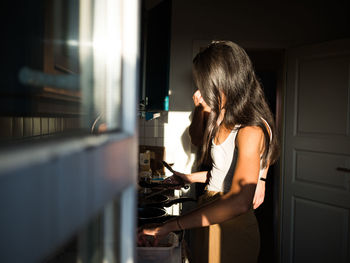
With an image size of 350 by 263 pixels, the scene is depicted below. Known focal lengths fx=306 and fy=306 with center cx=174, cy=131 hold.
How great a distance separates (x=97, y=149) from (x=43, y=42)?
29 cm

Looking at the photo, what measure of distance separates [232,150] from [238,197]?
25cm

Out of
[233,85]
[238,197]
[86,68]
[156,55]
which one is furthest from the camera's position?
[156,55]

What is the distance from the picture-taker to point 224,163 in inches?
52.8

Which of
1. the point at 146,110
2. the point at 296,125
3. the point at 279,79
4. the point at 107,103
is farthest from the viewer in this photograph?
the point at 279,79

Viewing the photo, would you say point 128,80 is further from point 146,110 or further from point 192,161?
point 192,161

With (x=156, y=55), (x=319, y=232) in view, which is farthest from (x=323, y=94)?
(x=156, y=55)

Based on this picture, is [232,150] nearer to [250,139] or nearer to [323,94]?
[250,139]

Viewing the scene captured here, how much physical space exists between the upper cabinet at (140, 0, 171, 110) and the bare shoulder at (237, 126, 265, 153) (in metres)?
1.01

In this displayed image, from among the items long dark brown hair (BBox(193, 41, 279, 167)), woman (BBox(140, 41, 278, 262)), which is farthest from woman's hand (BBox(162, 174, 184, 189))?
long dark brown hair (BBox(193, 41, 279, 167))

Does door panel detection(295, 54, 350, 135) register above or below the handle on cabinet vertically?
above

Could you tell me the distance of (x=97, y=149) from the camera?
0.28 m

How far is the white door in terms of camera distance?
8.91 feet

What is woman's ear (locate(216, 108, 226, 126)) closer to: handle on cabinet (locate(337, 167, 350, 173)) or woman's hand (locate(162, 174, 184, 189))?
woman's hand (locate(162, 174, 184, 189))

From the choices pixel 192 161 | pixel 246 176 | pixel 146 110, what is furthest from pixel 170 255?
pixel 192 161
